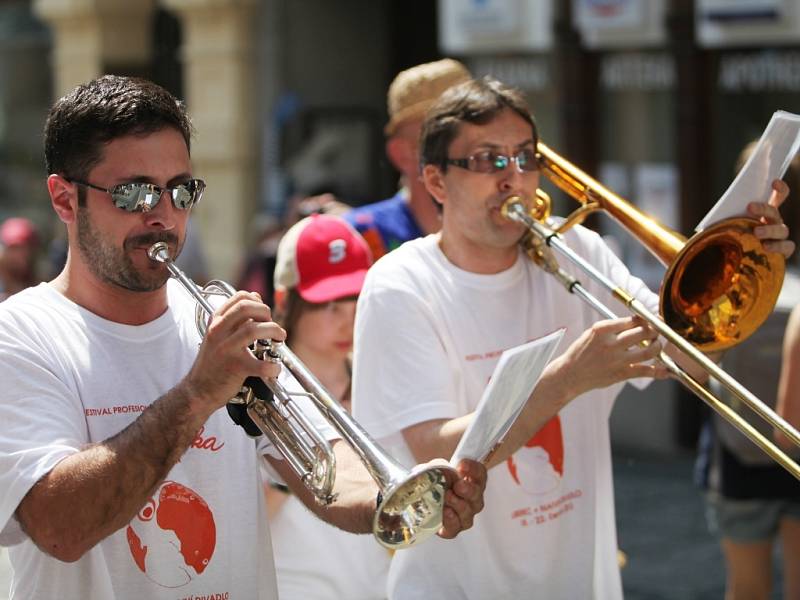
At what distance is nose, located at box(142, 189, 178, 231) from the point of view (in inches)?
103

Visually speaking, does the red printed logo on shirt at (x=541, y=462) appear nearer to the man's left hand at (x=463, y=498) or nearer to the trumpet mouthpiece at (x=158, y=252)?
the man's left hand at (x=463, y=498)

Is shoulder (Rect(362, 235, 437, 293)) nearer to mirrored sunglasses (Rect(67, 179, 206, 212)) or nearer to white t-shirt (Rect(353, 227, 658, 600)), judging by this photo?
white t-shirt (Rect(353, 227, 658, 600))

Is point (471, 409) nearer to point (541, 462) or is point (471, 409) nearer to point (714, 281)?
point (541, 462)

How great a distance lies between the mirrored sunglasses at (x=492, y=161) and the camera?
3.40m

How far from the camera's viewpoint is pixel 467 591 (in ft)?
10.6

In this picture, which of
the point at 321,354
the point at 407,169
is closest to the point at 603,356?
the point at 321,354

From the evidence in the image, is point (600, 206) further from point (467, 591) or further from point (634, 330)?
point (467, 591)

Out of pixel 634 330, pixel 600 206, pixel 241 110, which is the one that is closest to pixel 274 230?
pixel 241 110

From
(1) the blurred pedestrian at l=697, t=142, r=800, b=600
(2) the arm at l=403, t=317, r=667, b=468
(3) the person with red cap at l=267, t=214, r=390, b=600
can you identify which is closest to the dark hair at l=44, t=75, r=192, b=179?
(2) the arm at l=403, t=317, r=667, b=468

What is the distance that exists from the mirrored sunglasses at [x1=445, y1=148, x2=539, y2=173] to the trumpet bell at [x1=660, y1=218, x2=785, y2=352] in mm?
423

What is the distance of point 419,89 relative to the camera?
15.9 feet

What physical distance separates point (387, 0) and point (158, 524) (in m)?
9.41

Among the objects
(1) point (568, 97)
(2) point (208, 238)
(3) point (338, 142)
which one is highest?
(1) point (568, 97)

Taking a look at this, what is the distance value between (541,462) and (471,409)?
8.3 inches
